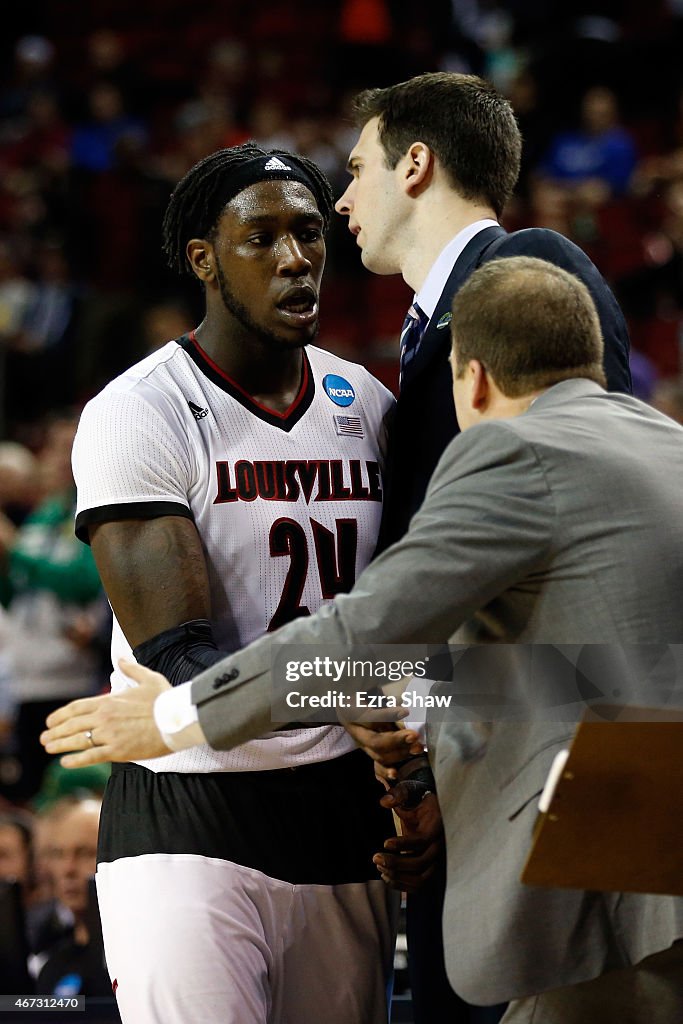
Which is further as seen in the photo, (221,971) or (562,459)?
(221,971)

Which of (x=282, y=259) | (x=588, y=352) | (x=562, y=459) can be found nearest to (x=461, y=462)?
(x=562, y=459)

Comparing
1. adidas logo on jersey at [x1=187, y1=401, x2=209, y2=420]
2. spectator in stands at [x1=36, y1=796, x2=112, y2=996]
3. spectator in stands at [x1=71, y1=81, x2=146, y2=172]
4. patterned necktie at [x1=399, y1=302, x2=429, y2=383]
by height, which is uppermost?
spectator in stands at [x1=71, y1=81, x2=146, y2=172]

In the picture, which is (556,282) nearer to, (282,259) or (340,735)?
(282,259)

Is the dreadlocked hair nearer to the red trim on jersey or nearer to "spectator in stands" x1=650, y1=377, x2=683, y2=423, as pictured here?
the red trim on jersey

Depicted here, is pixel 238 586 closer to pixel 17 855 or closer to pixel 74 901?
pixel 74 901

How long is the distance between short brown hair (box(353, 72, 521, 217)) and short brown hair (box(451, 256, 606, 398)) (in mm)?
902

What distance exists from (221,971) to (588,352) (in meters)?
1.28

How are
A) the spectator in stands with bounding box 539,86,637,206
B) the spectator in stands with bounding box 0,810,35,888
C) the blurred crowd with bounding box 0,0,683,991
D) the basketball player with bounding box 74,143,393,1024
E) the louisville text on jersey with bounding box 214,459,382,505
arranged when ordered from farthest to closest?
the spectator in stands with bounding box 539,86,637,206 < the blurred crowd with bounding box 0,0,683,991 < the spectator in stands with bounding box 0,810,35,888 < the louisville text on jersey with bounding box 214,459,382,505 < the basketball player with bounding box 74,143,393,1024

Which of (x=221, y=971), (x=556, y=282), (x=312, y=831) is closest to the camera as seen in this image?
(x=556, y=282)

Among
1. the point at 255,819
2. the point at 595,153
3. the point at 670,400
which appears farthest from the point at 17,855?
the point at 595,153

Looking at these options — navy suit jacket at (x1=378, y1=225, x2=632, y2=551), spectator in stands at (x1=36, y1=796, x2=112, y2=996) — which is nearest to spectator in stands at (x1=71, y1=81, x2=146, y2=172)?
spectator in stands at (x1=36, y1=796, x2=112, y2=996)

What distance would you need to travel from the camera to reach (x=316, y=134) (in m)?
9.41

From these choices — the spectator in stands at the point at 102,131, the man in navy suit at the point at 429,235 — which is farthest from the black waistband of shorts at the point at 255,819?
the spectator in stands at the point at 102,131

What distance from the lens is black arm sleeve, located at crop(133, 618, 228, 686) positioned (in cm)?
246
